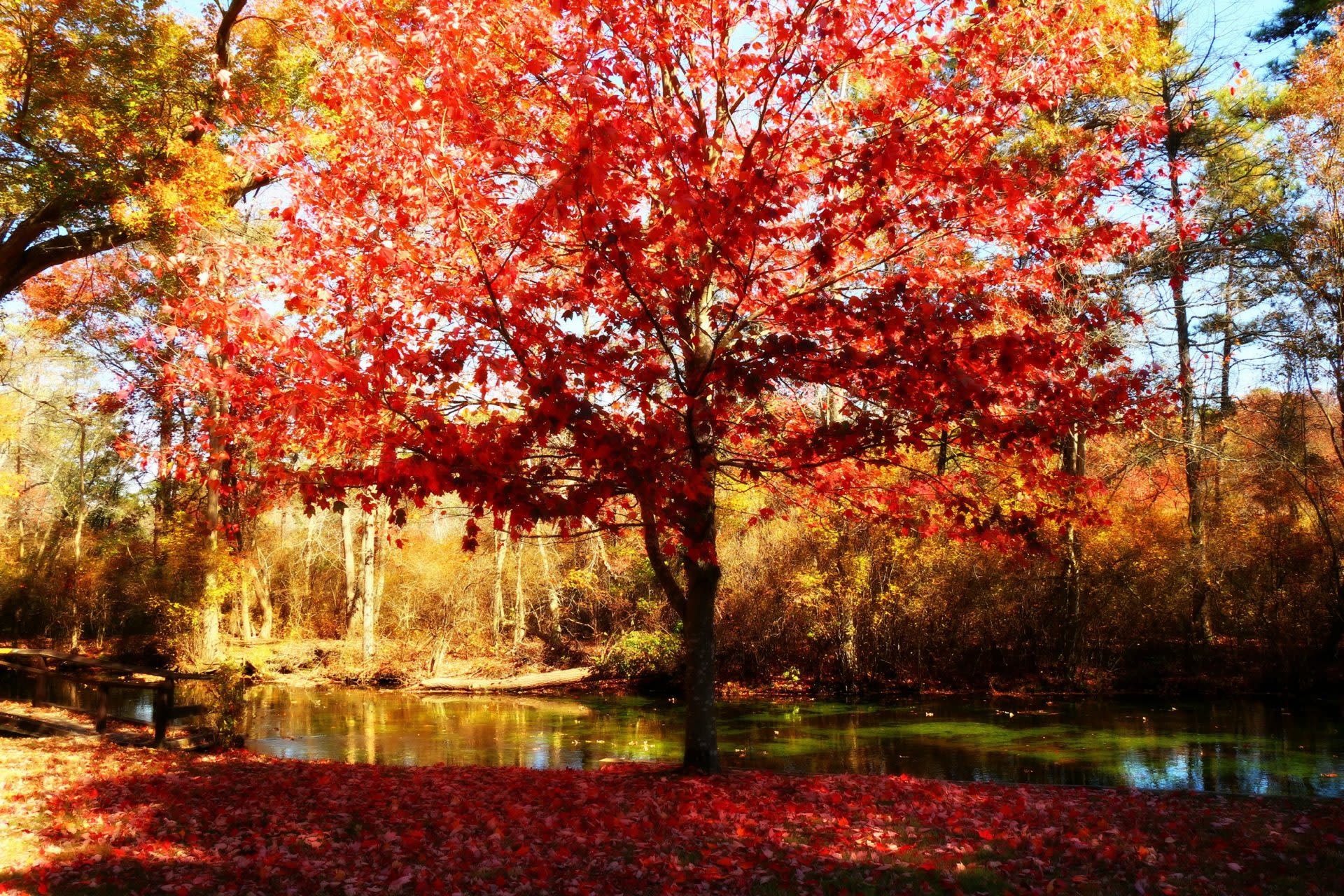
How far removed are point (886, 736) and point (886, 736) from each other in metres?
0.01

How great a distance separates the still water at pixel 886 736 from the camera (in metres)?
10.9

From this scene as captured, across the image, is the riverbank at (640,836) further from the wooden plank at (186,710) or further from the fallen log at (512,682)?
the fallen log at (512,682)

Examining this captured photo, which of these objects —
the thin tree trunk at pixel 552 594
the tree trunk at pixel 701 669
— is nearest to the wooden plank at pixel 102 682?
the tree trunk at pixel 701 669

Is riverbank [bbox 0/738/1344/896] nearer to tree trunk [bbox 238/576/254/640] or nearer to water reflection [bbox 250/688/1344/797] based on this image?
water reflection [bbox 250/688/1344/797]

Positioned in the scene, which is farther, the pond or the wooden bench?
the pond

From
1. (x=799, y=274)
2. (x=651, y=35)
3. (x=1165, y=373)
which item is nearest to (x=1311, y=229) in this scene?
(x=1165, y=373)

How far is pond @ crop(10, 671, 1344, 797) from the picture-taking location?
1094cm

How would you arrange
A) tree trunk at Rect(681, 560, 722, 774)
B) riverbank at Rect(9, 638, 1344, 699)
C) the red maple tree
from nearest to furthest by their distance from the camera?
the red maple tree < tree trunk at Rect(681, 560, 722, 774) < riverbank at Rect(9, 638, 1344, 699)

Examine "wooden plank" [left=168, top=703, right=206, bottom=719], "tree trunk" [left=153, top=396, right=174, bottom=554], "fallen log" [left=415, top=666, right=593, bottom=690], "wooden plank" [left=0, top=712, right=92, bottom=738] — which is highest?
"tree trunk" [left=153, top=396, right=174, bottom=554]

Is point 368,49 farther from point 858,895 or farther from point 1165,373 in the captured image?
point 1165,373

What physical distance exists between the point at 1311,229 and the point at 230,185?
1936 centimetres

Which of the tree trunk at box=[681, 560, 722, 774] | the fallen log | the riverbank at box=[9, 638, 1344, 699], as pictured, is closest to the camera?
the tree trunk at box=[681, 560, 722, 774]

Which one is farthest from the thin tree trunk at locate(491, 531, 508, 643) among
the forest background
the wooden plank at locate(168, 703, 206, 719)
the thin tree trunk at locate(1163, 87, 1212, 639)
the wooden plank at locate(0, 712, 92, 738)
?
the thin tree trunk at locate(1163, 87, 1212, 639)

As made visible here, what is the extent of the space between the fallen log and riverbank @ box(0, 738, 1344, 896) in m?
12.0
